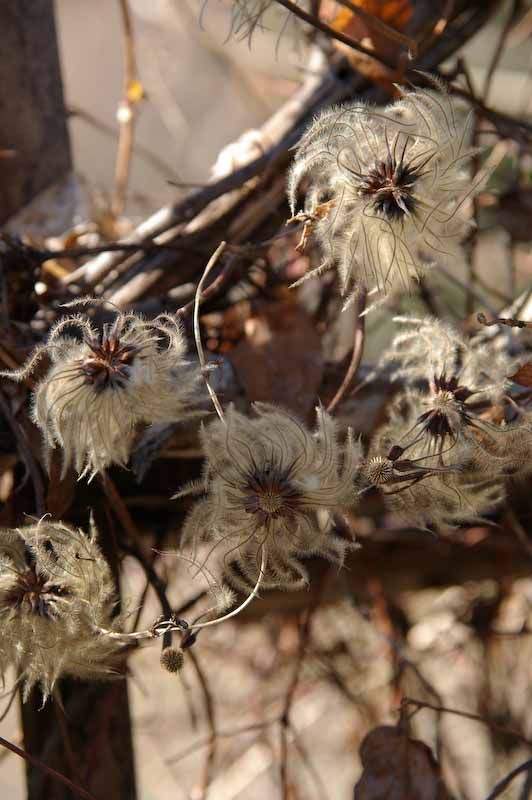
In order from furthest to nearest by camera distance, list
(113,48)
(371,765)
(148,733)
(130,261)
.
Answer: (113,48)
(148,733)
(130,261)
(371,765)

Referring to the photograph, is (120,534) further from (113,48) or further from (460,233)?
(113,48)

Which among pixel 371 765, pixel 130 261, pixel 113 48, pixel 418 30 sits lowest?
pixel 371 765

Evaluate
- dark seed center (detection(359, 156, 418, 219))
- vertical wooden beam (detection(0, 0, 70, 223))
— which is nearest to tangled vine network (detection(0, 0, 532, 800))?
dark seed center (detection(359, 156, 418, 219))

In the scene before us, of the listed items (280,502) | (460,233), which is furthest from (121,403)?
(460,233)

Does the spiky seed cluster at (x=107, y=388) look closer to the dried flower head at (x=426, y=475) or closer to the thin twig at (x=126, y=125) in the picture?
the dried flower head at (x=426, y=475)

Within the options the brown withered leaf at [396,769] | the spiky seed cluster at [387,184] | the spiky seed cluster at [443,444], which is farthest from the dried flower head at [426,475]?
the brown withered leaf at [396,769]

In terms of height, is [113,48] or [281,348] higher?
[113,48]

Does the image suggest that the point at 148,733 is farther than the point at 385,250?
Yes
